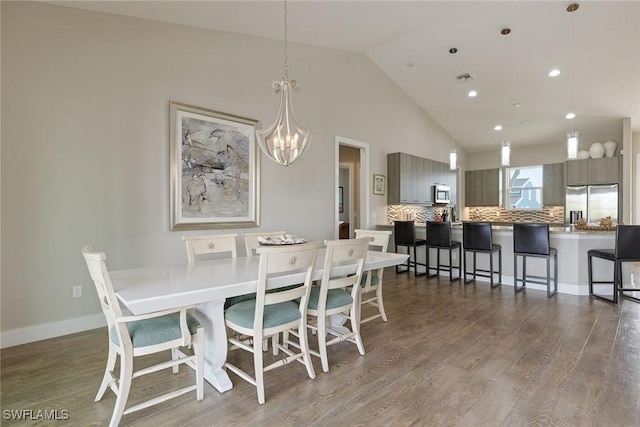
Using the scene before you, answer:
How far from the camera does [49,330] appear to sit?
2.85 metres

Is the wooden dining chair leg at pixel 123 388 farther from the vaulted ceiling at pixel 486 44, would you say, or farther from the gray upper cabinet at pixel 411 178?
the gray upper cabinet at pixel 411 178

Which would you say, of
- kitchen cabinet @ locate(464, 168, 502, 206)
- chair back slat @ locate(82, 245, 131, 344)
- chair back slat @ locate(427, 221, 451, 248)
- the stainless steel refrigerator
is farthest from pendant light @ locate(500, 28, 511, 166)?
chair back slat @ locate(82, 245, 131, 344)

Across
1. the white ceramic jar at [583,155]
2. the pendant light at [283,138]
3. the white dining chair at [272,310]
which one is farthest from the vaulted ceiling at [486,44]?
the white dining chair at [272,310]

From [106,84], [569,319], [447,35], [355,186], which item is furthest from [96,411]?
[355,186]

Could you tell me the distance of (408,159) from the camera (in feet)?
21.1

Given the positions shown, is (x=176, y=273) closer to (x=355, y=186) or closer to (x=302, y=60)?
(x=302, y=60)

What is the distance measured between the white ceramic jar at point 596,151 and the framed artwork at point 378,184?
444 centimetres

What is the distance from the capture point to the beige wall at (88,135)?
2.68 m

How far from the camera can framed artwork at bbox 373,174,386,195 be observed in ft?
20.1

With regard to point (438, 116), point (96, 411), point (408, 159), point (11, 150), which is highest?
point (438, 116)

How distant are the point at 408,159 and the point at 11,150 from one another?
5784mm

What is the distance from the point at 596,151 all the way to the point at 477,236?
4.24m

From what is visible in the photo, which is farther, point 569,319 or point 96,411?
point 569,319

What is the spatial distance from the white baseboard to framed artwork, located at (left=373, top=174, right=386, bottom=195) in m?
4.64
